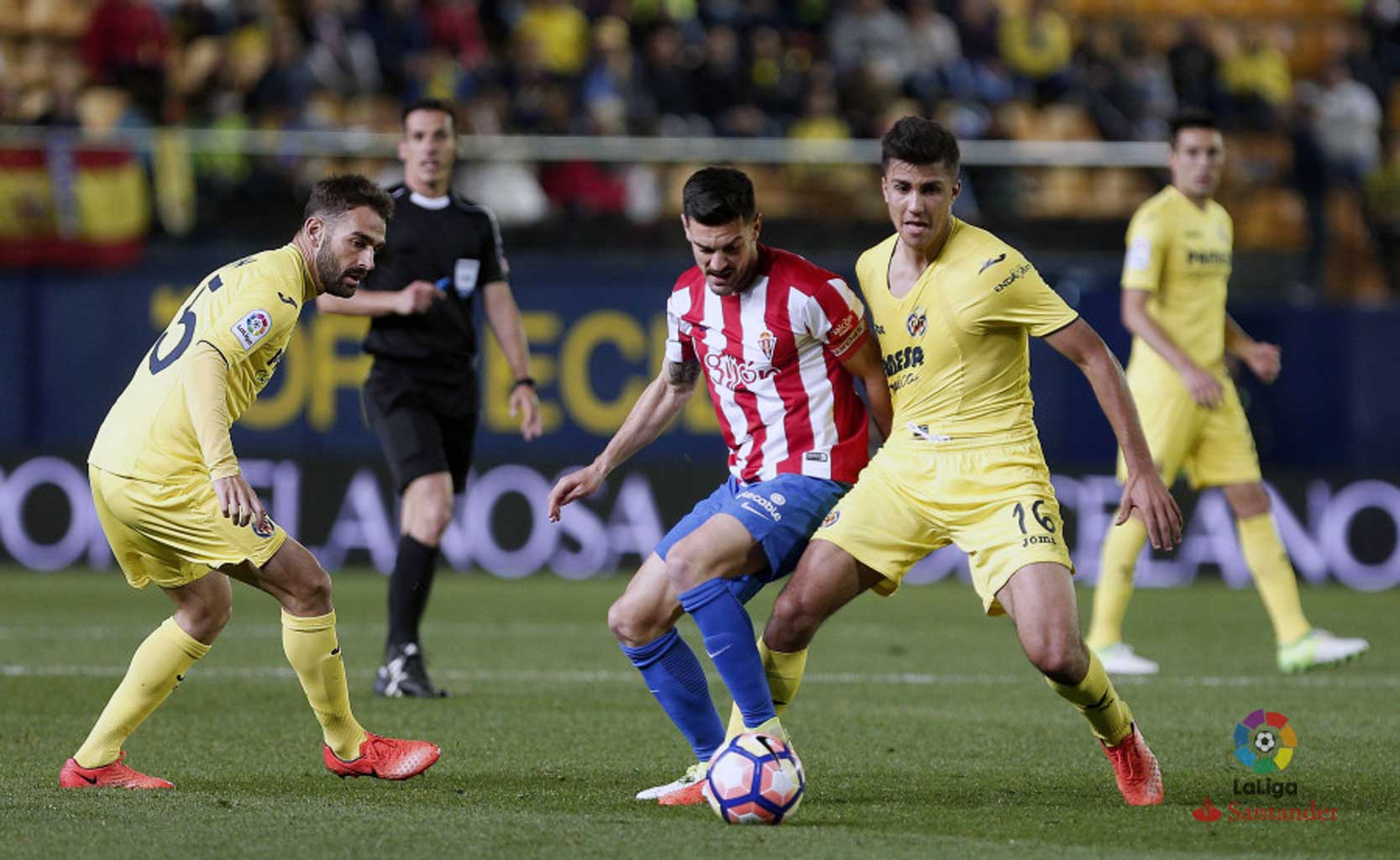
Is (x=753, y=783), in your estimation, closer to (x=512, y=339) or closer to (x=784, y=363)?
(x=784, y=363)

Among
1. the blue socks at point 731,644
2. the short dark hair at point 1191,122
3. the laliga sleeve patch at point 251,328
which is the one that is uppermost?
the short dark hair at point 1191,122

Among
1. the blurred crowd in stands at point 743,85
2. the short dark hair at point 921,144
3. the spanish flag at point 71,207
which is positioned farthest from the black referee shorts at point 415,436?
the spanish flag at point 71,207

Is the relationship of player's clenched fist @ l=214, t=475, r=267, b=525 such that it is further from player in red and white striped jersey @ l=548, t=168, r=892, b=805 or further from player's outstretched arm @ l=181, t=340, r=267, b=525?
player in red and white striped jersey @ l=548, t=168, r=892, b=805

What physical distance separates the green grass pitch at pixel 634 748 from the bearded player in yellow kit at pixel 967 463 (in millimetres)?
475

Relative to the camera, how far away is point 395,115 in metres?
15.5

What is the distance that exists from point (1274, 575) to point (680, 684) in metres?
4.20

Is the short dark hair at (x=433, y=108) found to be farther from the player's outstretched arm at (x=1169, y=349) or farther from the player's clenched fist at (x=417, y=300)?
the player's outstretched arm at (x=1169, y=349)

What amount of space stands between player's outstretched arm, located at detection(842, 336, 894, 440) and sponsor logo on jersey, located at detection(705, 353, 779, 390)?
242 mm

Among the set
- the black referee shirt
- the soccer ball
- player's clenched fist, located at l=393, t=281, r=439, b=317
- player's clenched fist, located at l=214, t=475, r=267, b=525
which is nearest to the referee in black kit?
the black referee shirt

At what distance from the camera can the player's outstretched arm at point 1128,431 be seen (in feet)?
18.0

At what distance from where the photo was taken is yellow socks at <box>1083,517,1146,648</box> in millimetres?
8898

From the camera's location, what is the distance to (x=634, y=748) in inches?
267

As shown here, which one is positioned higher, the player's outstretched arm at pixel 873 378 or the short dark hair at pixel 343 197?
the short dark hair at pixel 343 197

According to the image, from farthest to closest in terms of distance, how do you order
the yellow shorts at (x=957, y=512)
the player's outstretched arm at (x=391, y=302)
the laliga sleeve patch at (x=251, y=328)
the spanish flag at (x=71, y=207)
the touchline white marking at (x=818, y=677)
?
the spanish flag at (x=71, y=207) → the touchline white marking at (x=818, y=677) → the player's outstretched arm at (x=391, y=302) → the yellow shorts at (x=957, y=512) → the laliga sleeve patch at (x=251, y=328)
